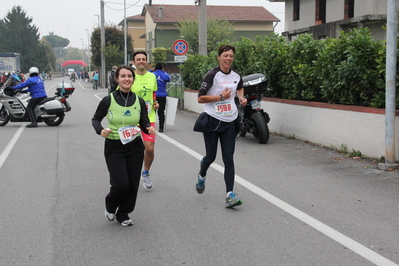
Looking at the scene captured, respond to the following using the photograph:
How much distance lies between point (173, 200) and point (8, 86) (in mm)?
11194

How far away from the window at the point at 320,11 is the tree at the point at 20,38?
9052 centimetres

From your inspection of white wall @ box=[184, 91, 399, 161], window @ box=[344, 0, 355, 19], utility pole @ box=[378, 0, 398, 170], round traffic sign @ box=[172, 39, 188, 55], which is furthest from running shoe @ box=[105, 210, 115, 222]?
window @ box=[344, 0, 355, 19]

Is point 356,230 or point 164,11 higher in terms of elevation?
point 164,11

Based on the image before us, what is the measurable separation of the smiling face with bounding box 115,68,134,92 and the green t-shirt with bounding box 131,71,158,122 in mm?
1615

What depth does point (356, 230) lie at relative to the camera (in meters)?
5.23

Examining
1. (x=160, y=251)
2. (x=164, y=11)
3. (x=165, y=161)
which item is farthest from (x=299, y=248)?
(x=164, y=11)

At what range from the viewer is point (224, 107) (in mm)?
6227

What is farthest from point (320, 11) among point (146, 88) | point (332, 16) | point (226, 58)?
point (226, 58)

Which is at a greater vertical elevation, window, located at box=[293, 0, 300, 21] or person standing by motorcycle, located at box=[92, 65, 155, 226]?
window, located at box=[293, 0, 300, 21]

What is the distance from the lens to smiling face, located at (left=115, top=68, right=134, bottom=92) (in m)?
5.38

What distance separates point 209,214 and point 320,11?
2786cm

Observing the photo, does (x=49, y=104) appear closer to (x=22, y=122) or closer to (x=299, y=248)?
(x=22, y=122)

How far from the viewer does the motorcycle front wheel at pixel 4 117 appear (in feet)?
53.7

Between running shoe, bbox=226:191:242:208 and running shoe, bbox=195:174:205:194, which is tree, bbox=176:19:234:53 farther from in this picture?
running shoe, bbox=226:191:242:208
